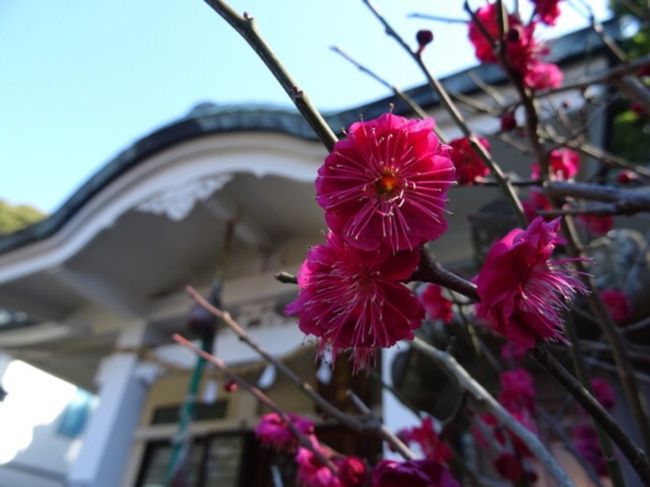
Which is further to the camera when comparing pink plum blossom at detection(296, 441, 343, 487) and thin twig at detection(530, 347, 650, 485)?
pink plum blossom at detection(296, 441, 343, 487)

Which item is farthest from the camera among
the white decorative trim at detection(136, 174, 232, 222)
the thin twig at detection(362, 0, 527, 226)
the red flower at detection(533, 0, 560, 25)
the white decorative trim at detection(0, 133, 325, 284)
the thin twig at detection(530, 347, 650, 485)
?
the white decorative trim at detection(136, 174, 232, 222)

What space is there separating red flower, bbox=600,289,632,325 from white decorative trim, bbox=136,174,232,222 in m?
2.30

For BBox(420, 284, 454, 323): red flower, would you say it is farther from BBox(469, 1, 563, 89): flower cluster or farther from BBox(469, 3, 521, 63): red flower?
BBox(469, 3, 521, 63): red flower

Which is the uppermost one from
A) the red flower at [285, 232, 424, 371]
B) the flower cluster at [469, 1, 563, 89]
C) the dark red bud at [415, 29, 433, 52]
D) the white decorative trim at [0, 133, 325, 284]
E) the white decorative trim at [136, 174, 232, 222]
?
the white decorative trim at [0, 133, 325, 284]

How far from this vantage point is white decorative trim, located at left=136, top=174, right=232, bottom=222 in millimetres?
3105

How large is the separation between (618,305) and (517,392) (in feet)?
1.62

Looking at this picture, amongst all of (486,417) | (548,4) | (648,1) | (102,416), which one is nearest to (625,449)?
(486,417)

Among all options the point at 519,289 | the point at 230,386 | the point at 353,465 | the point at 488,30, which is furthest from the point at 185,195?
the point at 519,289

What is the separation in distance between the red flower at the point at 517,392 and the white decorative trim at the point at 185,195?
7.11 feet

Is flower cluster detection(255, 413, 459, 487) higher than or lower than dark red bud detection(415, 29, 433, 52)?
lower

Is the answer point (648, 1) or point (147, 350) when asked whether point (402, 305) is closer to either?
point (648, 1)

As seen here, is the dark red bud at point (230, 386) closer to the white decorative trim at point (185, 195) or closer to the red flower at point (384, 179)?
the red flower at point (384, 179)

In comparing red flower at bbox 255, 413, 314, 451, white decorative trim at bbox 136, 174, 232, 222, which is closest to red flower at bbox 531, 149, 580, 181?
red flower at bbox 255, 413, 314, 451

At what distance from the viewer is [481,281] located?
46cm
